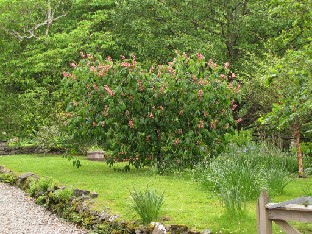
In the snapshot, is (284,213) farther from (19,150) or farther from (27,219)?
(19,150)

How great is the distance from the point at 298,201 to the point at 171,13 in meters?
16.6

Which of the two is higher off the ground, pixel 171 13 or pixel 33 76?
pixel 171 13

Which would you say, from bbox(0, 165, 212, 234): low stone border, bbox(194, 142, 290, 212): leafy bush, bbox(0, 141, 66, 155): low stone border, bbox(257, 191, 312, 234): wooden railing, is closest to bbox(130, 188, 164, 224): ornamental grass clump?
bbox(0, 165, 212, 234): low stone border

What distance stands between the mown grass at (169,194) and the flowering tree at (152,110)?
81 centimetres

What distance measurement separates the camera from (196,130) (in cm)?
1316

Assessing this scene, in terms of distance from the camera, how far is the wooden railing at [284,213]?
491 centimetres

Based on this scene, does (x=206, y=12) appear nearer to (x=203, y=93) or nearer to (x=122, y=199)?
(x=203, y=93)

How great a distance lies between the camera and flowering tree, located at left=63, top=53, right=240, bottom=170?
12797 millimetres

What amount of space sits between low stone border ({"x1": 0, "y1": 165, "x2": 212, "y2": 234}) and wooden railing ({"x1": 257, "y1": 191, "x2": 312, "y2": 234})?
1462 millimetres

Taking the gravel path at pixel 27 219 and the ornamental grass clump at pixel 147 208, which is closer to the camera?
the ornamental grass clump at pixel 147 208

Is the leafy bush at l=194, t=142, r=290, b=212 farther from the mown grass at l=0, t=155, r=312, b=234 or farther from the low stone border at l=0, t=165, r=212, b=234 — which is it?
the low stone border at l=0, t=165, r=212, b=234

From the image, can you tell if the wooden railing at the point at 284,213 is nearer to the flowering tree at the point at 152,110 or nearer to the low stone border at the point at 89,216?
the low stone border at the point at 89,216

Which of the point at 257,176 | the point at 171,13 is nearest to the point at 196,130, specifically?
the point at 257,176

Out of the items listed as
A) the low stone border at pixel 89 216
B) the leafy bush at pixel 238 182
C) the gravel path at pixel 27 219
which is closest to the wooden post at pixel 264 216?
the low stone border at pixel 89 216
